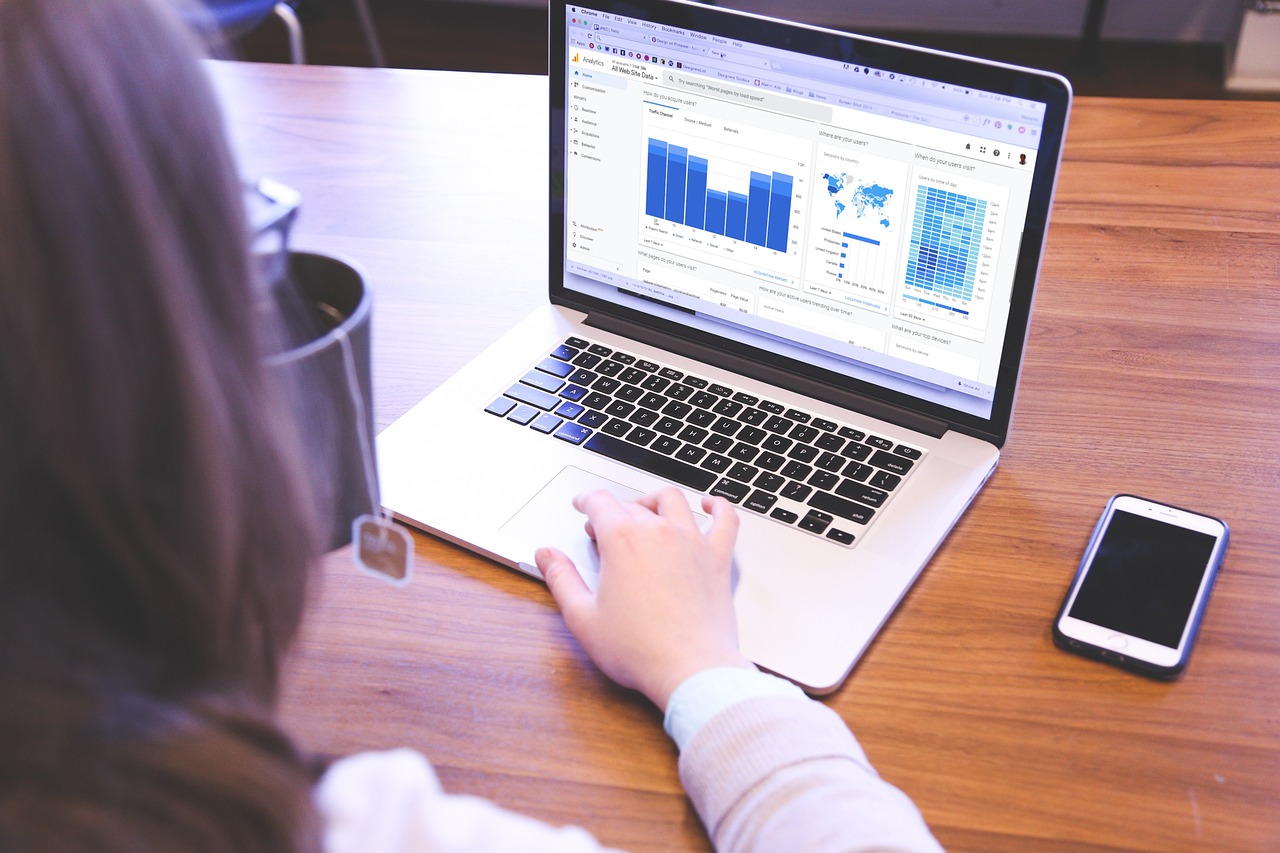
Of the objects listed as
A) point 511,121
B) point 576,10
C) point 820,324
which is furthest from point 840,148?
point 511,121

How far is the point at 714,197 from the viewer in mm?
845

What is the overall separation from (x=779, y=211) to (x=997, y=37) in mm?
2842

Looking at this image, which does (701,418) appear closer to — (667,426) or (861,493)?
(667,426)

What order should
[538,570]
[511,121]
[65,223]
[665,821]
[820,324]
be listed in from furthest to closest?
[511,121] → [820,324] → [538,570] → [665,821] → [65,223]

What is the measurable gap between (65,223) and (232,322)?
0.07m

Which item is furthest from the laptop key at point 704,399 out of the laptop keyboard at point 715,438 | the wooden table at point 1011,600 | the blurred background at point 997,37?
the blurred background at point 997,37

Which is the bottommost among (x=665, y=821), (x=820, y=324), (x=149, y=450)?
(x=665, y=821)

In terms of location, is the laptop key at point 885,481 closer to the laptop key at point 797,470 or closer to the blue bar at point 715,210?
the laptop key at point 797,470

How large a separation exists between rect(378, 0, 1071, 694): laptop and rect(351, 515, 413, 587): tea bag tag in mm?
94

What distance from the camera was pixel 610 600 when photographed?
2.25ft

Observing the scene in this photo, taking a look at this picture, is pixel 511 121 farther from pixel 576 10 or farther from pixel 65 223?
pixel 65 223

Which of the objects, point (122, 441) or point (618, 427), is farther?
point (618, 427)

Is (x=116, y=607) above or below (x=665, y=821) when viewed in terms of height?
above

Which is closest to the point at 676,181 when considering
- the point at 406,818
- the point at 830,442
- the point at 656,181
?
the point at 656,181
